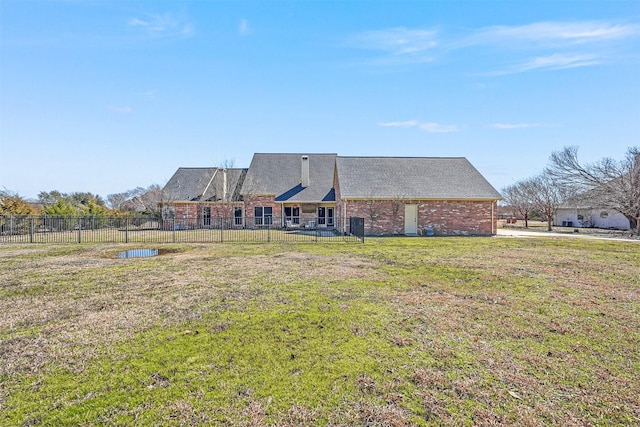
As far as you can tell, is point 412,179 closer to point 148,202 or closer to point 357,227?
point 357,227

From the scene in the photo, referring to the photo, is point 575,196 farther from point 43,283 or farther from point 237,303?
point 43,283

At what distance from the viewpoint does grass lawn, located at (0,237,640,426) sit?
283 cm

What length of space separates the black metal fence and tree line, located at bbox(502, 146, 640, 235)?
20304 millimetres

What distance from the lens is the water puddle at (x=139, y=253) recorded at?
39.2ft

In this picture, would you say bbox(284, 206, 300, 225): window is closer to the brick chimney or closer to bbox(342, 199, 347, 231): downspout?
the brick chimney

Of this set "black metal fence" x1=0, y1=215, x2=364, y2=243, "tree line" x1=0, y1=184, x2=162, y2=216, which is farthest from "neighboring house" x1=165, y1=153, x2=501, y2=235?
"tree line" x1=0, y1=184, x2=162, y2=216

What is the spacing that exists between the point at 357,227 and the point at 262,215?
11246 mm

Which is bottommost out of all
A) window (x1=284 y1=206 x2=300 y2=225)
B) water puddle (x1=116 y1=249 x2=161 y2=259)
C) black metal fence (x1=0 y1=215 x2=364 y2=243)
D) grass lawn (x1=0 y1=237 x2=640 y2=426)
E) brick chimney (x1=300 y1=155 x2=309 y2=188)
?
grass lawn (x1=0 y1=237 x2=640 y2=426)

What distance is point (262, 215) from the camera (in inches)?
1075

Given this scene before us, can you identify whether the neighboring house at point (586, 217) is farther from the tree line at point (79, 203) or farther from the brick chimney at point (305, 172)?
the tree line at point (79, 203)

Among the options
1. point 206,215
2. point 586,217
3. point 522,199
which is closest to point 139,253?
point 206,215

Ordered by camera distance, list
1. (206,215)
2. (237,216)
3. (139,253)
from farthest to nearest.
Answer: (206,215) → (237,216) → (139,253)

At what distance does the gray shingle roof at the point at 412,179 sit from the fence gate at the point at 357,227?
7.06ft

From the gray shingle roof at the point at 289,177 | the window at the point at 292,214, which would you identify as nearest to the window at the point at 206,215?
the gray shingle roof at the point at 289,177
